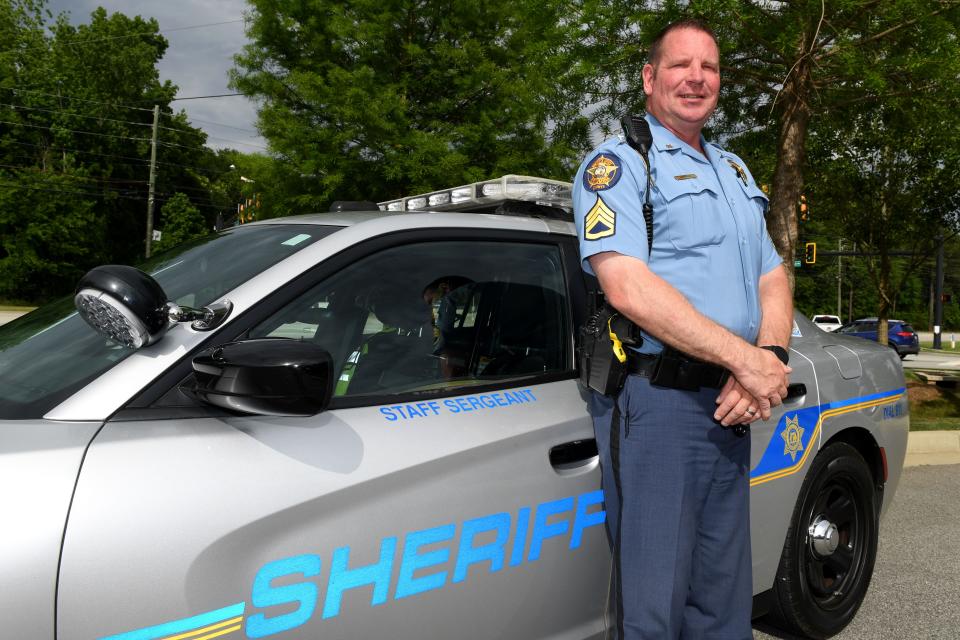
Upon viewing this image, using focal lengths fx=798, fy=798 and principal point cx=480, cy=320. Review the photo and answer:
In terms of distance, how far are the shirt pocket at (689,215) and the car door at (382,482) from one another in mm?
459

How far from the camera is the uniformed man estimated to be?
6.68 feet

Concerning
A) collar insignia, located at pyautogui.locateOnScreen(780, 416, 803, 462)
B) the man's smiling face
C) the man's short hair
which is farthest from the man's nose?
collar insignia, located at pyautogui.locateOnScreen(780, 416, 803, 462)

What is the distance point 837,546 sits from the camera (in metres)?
3.20

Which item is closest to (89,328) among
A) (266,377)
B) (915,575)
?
(266,377)

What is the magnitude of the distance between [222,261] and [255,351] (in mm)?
672

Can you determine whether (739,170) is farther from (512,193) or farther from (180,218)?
(180,218)

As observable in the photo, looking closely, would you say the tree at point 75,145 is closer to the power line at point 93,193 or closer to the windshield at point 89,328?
the power line at point 93,193

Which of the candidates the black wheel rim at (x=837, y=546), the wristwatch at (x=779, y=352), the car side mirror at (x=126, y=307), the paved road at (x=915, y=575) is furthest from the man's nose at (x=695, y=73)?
the paved road at (x=915, y=575)

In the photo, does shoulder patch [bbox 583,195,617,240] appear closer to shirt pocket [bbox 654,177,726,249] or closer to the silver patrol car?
shirt pocket [bbox 654,177,726,249]

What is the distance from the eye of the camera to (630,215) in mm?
2059

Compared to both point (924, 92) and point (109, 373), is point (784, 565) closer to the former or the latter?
point (109, 373)

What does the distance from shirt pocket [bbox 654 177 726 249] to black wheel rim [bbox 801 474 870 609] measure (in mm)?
1398

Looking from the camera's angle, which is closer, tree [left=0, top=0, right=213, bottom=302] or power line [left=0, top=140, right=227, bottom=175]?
tree [left=0, top=0, right=213, bottom=302]

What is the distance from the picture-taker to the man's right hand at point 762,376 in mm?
2033
